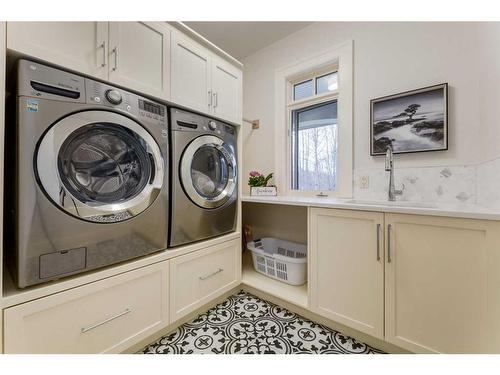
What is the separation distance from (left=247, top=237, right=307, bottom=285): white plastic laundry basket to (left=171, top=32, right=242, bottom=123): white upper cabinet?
121cm

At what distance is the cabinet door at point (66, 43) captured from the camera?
2.68 feet

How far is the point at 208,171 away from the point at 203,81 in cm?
64

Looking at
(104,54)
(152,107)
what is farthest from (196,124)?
(104,54)

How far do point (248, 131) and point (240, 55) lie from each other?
0.91m

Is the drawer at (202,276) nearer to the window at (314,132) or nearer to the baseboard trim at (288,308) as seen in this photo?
the baseboard trim at (288,308)

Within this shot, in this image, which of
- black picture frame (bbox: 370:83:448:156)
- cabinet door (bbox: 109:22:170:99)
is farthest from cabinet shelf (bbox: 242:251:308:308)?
cabinet door (bbox: 109:22:170:99)

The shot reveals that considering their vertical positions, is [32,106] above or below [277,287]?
above

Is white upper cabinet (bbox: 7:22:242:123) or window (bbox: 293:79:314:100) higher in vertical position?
window (bbox: 293:79:314:100)

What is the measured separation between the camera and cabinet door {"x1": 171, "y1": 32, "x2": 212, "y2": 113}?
134 cm

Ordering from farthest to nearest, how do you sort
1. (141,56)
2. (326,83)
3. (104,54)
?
(326,83), (141,56), (104,54)

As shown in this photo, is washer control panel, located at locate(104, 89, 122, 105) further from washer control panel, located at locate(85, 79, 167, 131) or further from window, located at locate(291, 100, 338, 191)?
window, located at locate(291, 100, 338, 191)

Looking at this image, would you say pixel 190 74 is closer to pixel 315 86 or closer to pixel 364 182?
pixel 315 86

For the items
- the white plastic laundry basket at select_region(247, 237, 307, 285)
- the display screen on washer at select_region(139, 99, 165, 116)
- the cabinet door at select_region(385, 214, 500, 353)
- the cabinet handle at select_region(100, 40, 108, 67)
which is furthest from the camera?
the white plastic laundry basket at select_region(247, 237, 307, 285)

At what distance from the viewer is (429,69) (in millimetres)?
1478
